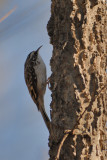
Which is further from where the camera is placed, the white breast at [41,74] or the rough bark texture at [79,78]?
the white breast at [41,74]

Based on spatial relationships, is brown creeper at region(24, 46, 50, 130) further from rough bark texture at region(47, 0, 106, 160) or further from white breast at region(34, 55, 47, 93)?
rough bark texture at region(47, 0, 106, 160)

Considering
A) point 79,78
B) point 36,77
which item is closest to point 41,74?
point 36,77

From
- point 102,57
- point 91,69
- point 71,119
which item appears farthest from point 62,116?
point 102,57

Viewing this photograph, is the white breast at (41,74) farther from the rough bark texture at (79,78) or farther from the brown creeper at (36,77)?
the rough bark texture at (79,78)

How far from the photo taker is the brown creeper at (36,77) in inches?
141

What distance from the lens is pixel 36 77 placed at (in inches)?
145

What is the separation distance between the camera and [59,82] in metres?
2.31

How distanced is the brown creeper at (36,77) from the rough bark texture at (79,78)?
44.8 inches

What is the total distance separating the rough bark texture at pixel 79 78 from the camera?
208 centimetres

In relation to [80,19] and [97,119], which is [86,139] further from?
[80,19]

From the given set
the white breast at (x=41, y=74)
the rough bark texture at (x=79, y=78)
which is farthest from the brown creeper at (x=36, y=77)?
the rough bark texture at (x=79, y=78)

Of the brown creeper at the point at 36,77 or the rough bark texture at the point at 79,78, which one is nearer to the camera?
the rough bark texture at the point at 79,78

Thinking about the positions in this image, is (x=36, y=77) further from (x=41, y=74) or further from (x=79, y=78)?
(x=79, y=78)

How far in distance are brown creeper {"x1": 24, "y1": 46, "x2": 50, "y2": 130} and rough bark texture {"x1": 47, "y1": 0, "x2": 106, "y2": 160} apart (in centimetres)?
114
